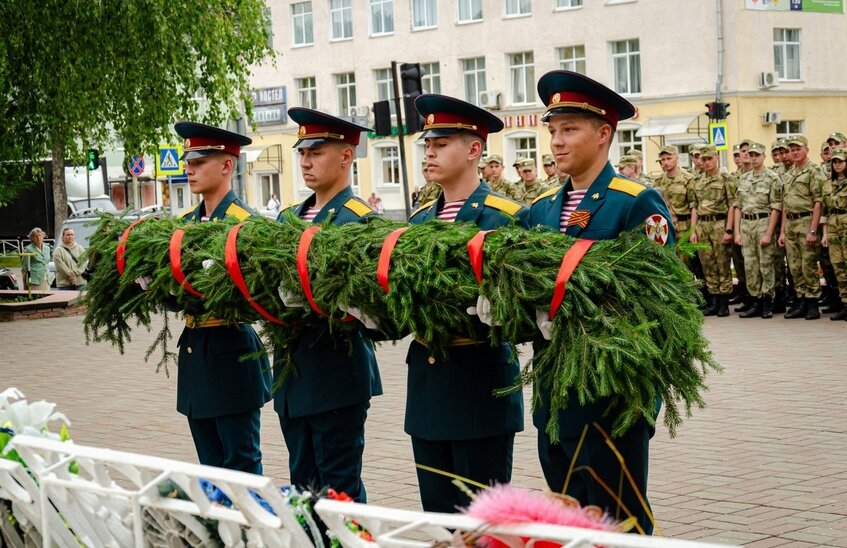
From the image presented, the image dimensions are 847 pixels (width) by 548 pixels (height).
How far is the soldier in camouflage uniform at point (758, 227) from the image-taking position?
16.1 metres

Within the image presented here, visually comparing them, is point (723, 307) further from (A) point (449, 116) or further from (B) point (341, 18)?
Answer: (B) point (341, 18)

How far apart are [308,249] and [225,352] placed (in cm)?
A: 144

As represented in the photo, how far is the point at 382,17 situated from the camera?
50.0 metres

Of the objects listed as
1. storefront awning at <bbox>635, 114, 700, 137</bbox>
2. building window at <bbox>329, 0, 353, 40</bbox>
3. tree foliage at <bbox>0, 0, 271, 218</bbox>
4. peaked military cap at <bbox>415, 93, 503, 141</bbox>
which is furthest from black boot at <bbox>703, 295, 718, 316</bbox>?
building window at <bbox>329, 0, 353, 40</bbox>

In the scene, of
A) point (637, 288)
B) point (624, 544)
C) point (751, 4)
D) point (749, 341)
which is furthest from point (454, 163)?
point (751, 4)

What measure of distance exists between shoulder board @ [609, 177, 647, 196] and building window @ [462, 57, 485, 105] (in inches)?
1689

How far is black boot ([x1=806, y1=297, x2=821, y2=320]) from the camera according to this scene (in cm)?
1567

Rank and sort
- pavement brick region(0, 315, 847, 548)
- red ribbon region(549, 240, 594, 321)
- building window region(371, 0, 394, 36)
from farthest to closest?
building window region(371, 0, 394, 36), pavement brick region(0, 315, 847, 548), red ribbon region(549, 240, 594, 321)

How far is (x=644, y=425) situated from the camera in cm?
482

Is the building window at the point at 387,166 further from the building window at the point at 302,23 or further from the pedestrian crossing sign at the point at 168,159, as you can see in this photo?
the pedestrian crossing sign at the point at 168,159

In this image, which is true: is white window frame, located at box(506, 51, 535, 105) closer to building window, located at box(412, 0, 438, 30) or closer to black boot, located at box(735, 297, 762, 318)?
building window, located at box(412, 0, 438, 30)

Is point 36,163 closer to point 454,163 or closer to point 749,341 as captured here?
point 749,341

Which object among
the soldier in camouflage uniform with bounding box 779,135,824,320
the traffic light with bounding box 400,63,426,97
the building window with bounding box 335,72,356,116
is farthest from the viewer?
the building window with bounding box 335,72,356,116

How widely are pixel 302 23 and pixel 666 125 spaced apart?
17360 mm
